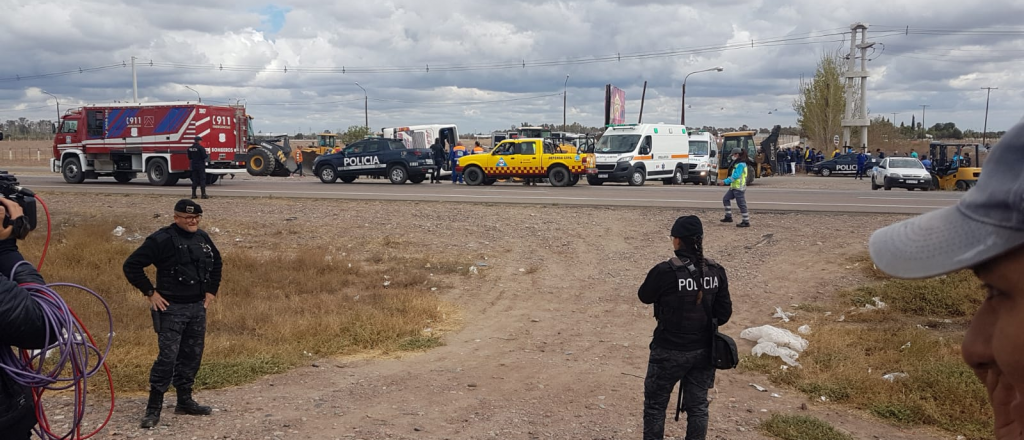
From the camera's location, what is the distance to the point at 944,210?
1202mm

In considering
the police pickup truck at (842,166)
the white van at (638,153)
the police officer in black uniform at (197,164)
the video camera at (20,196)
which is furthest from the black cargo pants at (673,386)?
the police pickup truck at (842,166)

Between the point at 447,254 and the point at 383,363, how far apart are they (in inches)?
243

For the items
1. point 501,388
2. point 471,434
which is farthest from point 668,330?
point 501,388

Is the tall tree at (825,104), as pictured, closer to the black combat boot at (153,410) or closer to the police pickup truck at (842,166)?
the police pickup truck at (842,166)

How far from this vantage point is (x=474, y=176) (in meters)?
27.4

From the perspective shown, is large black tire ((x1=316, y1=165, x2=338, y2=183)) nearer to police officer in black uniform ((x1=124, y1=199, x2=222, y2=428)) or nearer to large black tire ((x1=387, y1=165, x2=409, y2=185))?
large black tire ((x1=387, y1=165, x2=409, y2=185))

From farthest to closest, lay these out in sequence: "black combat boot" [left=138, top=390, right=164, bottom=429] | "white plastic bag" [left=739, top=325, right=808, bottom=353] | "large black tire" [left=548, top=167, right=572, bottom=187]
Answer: "large black tire" [left=548, top=167, right=572, bottom=187], "white plastic bag" [left=739, top=325, right=808, bottom=353], "black combat boot" [left=138, top=390, right=164, bottom=429]

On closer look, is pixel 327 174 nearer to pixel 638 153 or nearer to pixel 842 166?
pixel 638 153

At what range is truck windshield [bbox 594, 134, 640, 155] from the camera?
27.7 m

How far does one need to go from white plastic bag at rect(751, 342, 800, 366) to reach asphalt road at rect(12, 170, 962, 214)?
36.1 feet

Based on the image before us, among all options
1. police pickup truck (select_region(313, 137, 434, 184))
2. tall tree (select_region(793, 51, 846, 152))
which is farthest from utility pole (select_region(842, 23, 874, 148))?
police pickup truck (select_region(313, 137, 434, 184))

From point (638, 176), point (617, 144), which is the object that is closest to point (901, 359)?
point (638, 176)

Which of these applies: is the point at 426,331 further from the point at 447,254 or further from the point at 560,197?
the point at 560,197

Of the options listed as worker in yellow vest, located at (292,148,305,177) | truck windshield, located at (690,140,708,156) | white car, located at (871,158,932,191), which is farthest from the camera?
worker in yellow vest, located at (292,148,305,177)
